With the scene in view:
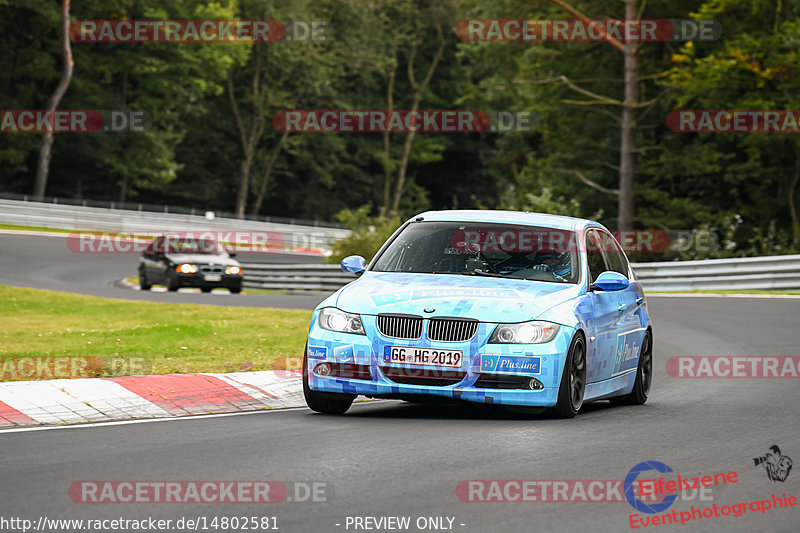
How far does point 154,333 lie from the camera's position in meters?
17.1

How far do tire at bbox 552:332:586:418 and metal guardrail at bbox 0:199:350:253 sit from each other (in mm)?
34933

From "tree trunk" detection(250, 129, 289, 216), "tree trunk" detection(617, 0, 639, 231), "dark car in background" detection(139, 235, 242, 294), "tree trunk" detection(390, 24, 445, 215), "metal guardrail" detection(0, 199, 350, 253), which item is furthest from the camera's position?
"tree trunk" detection(390, 24, 445, 215)

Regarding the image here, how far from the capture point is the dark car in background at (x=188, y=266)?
31266 millimetres

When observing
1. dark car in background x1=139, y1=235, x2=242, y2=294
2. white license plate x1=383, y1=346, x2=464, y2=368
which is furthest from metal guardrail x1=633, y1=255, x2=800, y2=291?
white license plate x1=383, y1=346, x2=464, y2=368

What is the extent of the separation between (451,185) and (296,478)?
8696 centimetres

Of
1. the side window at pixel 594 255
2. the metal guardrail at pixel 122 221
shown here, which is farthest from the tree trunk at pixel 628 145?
the side window at pixel 594 255

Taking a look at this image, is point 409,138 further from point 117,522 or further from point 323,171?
point 117,522

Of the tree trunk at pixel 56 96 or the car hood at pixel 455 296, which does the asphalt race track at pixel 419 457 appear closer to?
the car hood at pixel 455 296

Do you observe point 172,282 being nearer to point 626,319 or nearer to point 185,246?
point 185,246

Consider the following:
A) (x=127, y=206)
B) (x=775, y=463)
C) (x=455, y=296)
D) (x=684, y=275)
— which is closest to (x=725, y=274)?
(x=684, y=275)

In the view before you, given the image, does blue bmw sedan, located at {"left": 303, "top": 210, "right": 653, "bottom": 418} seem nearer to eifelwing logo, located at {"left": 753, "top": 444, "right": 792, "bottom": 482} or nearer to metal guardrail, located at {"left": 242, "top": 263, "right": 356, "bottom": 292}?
eifelwing logo, located at {"left": 753, "top": 444, "right": 792, "bottom": 482}

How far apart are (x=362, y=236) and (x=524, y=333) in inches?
1042

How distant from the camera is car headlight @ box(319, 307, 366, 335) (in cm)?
961

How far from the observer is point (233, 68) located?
259ft
